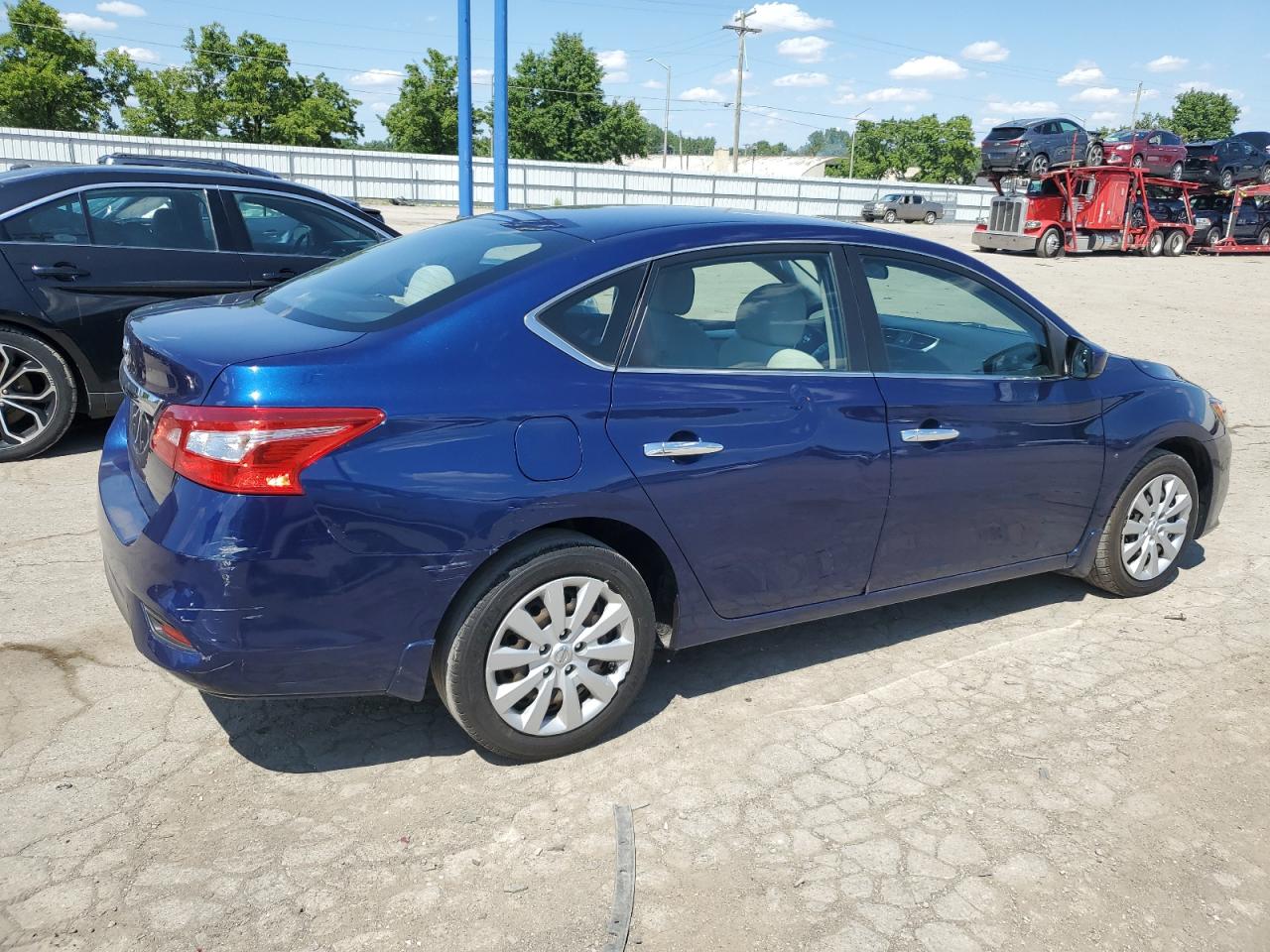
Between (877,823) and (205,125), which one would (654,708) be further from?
(205,125)

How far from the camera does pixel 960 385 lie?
3.80 metres

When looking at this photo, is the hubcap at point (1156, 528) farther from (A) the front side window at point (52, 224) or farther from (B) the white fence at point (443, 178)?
(B) the white fence at point (443, 178)

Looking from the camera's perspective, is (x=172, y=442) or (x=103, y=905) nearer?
(x=103, y=905)

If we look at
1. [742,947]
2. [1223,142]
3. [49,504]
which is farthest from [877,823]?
[1223,142]

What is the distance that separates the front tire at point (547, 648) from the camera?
2906mm

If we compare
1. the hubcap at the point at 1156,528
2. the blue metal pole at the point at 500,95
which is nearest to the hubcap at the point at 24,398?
the hubcap at the point at 1156,528

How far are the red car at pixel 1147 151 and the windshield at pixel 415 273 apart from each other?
29.2m

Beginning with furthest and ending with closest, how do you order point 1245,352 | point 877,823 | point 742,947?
point 1245,352 → point 877,823 → point 742,947

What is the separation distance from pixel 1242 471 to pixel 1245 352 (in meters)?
6.42

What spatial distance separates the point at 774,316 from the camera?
142 inches

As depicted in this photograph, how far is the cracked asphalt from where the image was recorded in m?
2.54

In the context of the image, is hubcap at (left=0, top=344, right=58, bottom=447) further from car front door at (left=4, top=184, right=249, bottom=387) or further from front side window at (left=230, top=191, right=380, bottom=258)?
front side window at (left=230, top=191, right=380, bottom=258)

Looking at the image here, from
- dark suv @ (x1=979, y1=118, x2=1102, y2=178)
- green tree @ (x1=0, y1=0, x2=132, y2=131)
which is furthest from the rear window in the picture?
green tree @ (x1=0, y1=0, x2=132, y2=131)

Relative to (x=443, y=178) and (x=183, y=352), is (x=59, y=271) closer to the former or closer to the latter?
(x=183, y=352)
